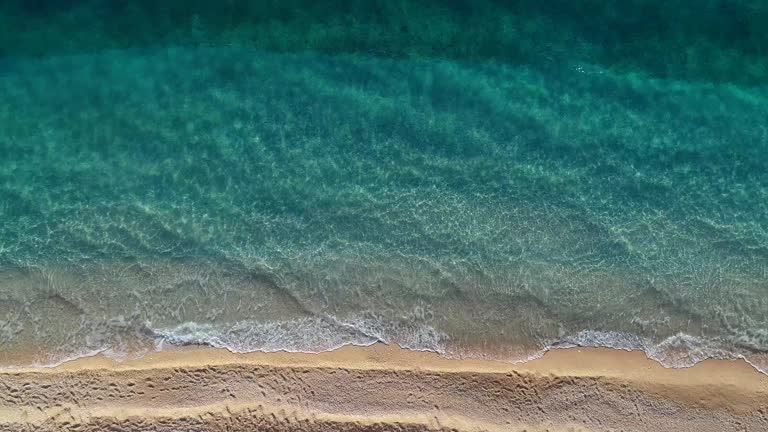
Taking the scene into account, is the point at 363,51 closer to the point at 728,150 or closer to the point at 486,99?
the point at 486,99

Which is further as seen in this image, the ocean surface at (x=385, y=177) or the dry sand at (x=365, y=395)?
the ocean surface at (x=385, y=177)

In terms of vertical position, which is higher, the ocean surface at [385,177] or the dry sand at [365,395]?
the ocean surface at [385,177]

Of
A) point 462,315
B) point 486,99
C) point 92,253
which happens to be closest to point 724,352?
point 462,315

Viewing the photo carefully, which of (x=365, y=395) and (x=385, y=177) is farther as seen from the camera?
(x=385, y=177)

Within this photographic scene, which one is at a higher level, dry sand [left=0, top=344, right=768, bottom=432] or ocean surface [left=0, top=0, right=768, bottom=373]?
ocean surface [left=0, top=0, right=768, bottom=373]
